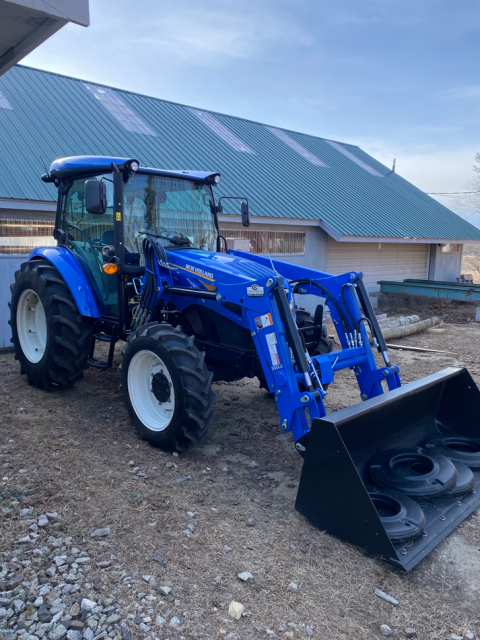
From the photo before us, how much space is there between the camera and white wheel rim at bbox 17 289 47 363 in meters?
6.20

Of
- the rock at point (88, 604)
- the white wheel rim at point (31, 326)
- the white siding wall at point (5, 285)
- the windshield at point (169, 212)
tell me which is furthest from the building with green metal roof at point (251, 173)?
the rock at point (88, 604)

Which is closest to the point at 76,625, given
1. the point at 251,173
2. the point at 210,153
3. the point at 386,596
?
the point at 386,596

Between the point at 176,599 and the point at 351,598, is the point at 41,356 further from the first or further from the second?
the point at 351,598

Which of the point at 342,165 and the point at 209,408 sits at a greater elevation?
the point at 342,165

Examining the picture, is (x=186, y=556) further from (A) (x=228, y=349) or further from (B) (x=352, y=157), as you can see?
(B) (x=352, y=157)

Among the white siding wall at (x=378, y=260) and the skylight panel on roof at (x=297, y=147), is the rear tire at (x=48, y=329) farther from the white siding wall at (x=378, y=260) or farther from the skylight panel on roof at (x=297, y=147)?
the skylight panel on roof at (x=297, y=147)

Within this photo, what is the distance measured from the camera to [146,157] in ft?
37.1

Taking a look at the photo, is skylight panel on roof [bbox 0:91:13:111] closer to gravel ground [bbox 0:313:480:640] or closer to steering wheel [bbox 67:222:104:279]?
steering wheel [bbox 67:222:104:279]

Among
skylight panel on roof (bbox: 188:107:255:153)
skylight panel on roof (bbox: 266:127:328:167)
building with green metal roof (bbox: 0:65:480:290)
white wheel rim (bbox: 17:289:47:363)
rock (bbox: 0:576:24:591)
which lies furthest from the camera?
skylight panel on roof (bbox: 266:127:328:167)

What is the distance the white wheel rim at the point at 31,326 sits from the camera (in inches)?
244

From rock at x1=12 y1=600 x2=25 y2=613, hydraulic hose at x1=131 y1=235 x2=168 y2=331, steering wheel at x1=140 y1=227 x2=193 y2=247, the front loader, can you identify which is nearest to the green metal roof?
the front loader

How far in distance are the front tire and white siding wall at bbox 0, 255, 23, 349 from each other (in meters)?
4.65

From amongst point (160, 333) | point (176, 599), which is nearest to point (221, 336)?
point (160, 333)

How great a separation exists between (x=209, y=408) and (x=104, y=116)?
10.1 metres
